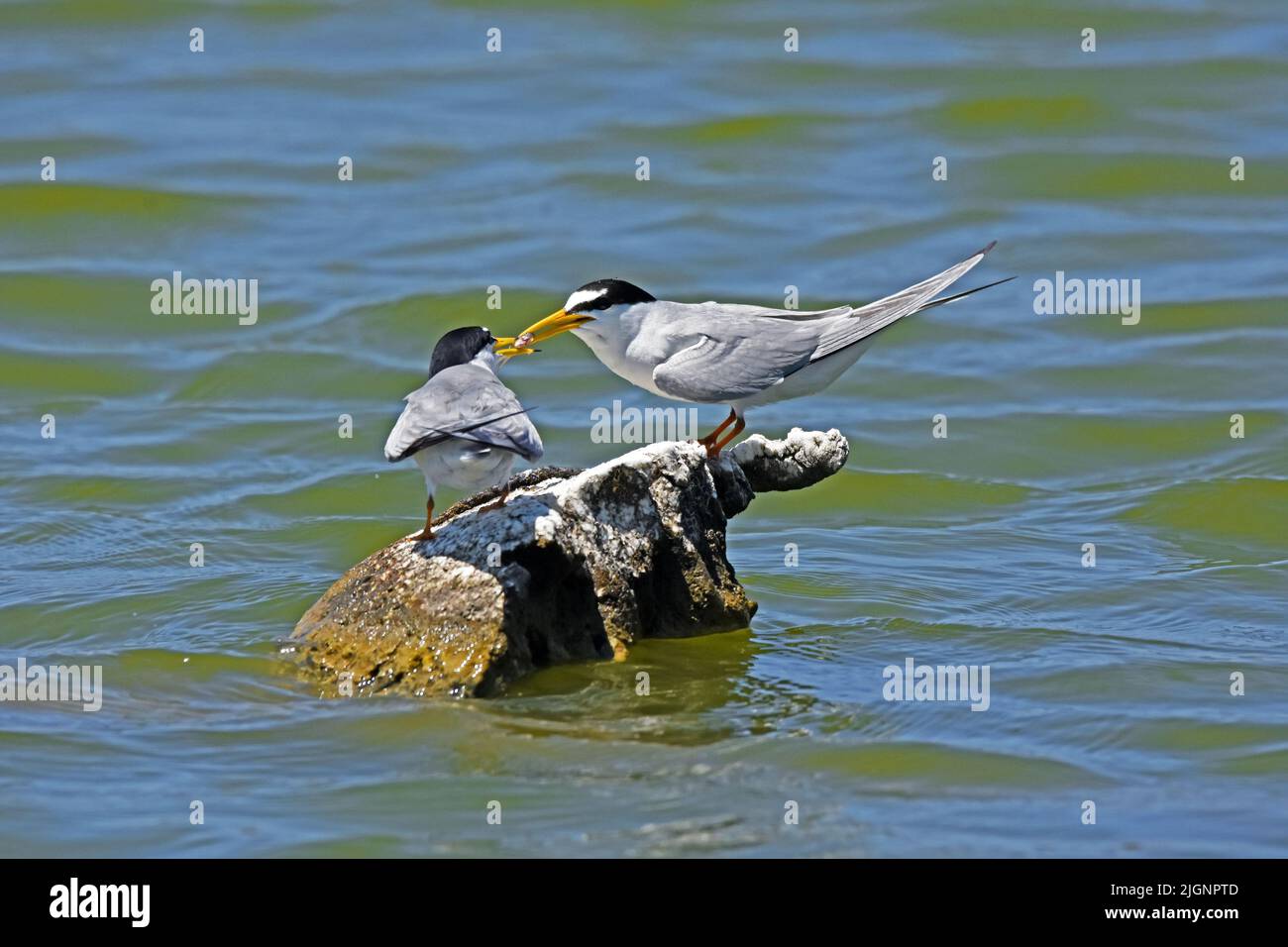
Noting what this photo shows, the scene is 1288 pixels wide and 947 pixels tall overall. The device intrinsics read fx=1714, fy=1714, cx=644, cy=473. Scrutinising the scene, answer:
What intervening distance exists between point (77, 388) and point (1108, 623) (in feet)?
25.9

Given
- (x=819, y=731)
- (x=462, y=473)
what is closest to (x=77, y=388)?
(x=462, y=473)

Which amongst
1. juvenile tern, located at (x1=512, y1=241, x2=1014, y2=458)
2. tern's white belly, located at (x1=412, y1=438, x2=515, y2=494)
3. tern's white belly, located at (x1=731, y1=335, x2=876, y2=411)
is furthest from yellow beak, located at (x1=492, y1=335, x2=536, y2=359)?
tern's white belly, located at (x1=731, y1=335, x2=876, y2=411)

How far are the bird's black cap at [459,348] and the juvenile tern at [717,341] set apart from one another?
0.16 metres

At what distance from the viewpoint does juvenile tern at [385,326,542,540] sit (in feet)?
20.7

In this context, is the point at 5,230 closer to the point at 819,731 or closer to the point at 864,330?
the point at 864,330

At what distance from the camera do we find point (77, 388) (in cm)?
1266

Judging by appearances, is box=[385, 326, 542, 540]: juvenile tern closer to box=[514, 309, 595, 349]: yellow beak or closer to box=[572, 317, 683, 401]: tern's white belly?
box=[514, 309, 595, 349]: yellow beak
